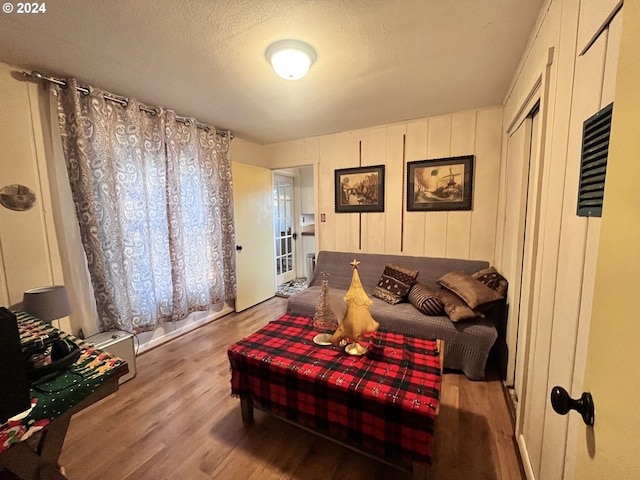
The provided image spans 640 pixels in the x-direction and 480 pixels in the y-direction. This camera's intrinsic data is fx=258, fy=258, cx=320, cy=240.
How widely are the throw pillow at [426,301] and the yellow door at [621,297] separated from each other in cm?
182

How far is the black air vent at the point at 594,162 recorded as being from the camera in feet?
2.34

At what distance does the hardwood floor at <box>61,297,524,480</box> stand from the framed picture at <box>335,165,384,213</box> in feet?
6.51

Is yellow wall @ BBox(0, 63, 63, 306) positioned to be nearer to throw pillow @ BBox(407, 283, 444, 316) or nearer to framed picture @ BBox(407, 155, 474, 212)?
throw pillow @ BBox(407, 283, 444, 316)

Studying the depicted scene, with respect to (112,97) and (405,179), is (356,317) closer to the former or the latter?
(405,179)

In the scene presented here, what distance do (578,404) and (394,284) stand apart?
7.16ft

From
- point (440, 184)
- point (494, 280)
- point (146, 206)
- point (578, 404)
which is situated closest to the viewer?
point (578, 404)

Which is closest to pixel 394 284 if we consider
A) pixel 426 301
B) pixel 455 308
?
pixel 426 301

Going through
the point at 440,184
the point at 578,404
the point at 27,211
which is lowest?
the point at 578,404

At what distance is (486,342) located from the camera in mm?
2023

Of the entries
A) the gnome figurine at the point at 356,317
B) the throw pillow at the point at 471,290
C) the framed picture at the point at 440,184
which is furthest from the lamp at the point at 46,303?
the framed picture at the point at 440,184

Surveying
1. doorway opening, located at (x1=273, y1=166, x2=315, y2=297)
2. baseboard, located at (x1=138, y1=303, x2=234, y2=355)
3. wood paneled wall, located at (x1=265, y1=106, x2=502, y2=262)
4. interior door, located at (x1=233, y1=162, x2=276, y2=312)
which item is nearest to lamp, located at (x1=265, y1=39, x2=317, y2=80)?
wood paneled wall, located at (x1=265, y1=106, x2=502, y2=262)

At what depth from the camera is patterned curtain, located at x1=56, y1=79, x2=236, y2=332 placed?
202 cm

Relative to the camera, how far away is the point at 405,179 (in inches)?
119

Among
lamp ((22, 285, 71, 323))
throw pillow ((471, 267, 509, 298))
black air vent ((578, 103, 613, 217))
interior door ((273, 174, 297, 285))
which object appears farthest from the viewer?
interior door ((273, 174, 297, 285))
